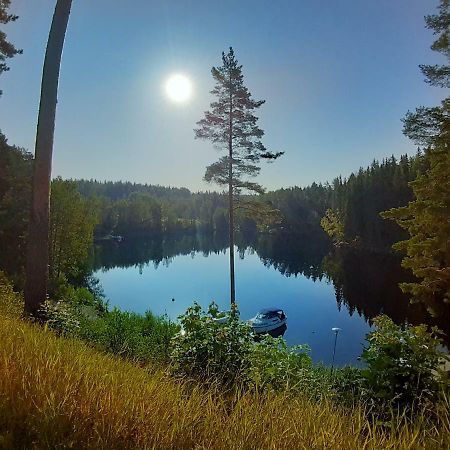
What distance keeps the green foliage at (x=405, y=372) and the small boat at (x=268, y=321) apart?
61.0ft

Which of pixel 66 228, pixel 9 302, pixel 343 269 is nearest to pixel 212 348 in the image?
pixel 9 302

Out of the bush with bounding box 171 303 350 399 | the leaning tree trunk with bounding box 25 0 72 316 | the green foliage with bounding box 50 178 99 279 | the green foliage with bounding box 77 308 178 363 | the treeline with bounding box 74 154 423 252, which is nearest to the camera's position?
the bush with bounding box 171 303 350 399

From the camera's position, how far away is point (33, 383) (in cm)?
270

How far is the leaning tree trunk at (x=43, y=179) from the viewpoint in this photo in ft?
22.2

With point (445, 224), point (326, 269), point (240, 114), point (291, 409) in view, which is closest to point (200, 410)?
point (291, 409)

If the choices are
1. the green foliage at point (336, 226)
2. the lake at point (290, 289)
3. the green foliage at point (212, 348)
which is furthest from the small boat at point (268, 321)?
the green foliage at point (336, 226)

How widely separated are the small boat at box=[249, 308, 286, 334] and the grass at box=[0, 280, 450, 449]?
19.8 meters

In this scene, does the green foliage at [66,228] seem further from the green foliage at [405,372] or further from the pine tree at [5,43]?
the green foliage at [405,372]

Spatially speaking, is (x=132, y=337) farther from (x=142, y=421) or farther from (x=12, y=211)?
(x=12, y=211)

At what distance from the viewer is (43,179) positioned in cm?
684

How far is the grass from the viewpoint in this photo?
2211 mm

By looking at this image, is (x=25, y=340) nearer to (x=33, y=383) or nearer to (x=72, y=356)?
(x=72, y=356)

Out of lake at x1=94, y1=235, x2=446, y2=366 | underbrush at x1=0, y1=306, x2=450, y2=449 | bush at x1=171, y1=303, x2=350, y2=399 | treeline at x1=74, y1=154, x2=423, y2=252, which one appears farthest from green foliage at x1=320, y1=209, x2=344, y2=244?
underbrush at x1=0, y1=306, x2=450, y2=449

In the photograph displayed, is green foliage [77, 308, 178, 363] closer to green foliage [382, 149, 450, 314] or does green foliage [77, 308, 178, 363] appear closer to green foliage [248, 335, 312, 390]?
green foliage [248, 335, 312, 390]
